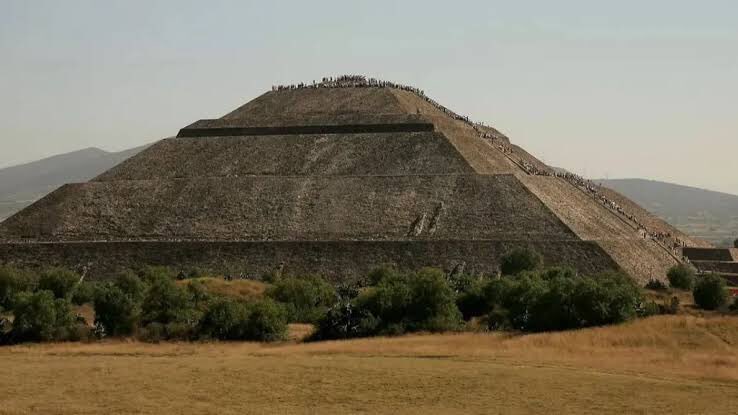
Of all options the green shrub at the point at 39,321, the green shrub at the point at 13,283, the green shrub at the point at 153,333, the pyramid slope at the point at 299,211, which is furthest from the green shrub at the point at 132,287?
the pyramid slope at the point at 299,211

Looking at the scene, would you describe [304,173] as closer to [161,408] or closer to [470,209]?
[470,209]

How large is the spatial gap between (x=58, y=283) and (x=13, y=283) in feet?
9.80

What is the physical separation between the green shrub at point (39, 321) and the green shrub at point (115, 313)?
1.84m

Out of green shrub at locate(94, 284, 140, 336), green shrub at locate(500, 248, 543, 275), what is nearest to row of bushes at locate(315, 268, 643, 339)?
green shrub at locate(94, 284, 140, 336)

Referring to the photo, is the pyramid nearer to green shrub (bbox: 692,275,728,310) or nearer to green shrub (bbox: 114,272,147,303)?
green shrub (bbox: 692,275,728,310)

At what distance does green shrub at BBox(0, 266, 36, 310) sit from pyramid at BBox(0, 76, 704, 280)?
1154cm

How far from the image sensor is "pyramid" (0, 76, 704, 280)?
275ft

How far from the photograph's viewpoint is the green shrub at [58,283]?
6944cm

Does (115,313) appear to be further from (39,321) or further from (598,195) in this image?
(598,195)

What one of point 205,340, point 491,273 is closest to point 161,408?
point 205,340

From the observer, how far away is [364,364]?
41.5m

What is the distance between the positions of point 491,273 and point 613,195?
4162 centimetres

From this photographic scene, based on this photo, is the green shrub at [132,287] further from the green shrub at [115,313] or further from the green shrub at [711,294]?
the green shrub at [711,294]

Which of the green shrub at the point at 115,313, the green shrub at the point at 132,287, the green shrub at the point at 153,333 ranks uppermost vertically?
the green shrub at the point at 132,287
